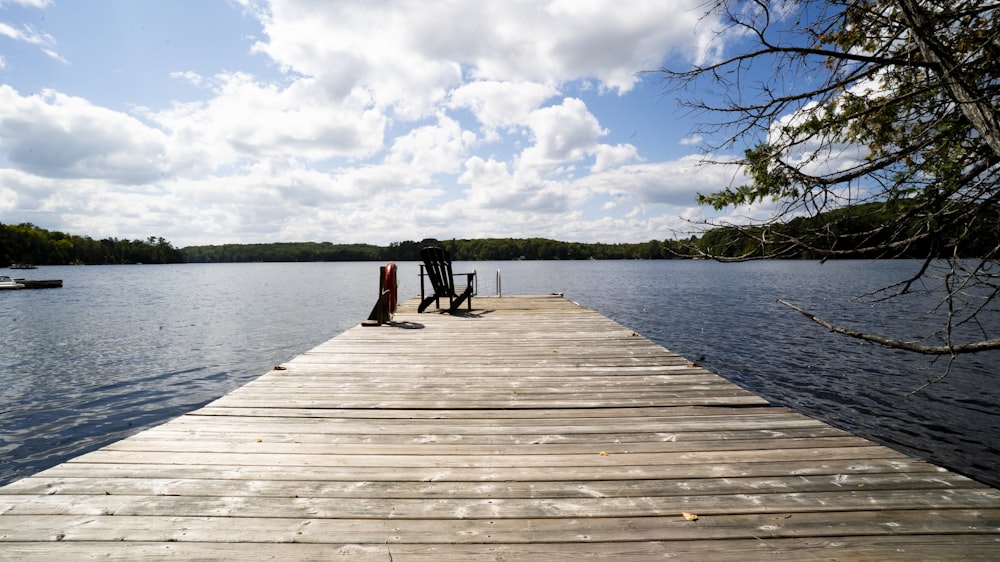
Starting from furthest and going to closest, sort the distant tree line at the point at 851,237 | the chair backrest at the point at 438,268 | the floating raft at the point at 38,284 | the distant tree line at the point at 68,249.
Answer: the distant tree line at the point at 68,249
the floating raft at the point at 38,284
the chair backrest at the point at 438,268
the distant tree line at the point at 851,237

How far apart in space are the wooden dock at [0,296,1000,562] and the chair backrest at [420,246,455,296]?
574 centimetres

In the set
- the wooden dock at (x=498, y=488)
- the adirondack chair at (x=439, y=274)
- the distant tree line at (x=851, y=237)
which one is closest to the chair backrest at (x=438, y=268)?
the adirondack chair at (x=439, y=274)

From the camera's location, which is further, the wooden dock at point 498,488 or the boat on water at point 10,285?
the boat on water at point 10,285

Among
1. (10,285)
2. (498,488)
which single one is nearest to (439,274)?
(498,488)

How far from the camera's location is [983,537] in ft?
6.89

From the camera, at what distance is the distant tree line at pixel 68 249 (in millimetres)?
81688

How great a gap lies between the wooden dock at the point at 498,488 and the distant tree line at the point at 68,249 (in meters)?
108

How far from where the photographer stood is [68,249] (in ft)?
346

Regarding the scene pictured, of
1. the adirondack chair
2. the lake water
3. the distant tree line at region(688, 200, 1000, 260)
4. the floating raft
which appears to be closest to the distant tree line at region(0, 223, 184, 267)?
the floating raft

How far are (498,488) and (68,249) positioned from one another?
14452 cm

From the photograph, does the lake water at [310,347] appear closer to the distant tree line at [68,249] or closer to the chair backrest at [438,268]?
the chair backrest at [438,268]

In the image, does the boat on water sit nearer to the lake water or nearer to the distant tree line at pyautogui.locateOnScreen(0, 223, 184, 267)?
the lake water

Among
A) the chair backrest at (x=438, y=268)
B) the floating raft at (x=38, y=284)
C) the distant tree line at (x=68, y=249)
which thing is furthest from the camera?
the distant tree line at (x=68, y=249)

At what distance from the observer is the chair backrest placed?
9.88 m
